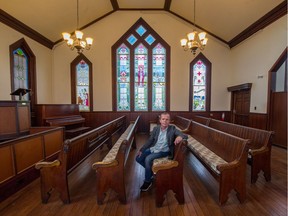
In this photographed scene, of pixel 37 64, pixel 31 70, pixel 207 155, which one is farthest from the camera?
pixel 37 64

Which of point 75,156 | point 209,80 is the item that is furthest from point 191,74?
point 75,156

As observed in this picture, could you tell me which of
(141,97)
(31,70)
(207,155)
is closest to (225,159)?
(207,155)

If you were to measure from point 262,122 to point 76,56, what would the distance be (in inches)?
277

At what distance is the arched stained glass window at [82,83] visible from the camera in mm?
6426

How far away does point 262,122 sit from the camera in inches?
193

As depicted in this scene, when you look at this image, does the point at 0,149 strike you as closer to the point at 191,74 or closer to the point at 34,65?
the point at 34,65

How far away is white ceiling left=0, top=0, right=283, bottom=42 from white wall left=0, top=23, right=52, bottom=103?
0.47 meters

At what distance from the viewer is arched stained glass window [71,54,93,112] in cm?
643

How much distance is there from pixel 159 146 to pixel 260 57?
4.89 m

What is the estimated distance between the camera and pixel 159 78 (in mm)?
6535

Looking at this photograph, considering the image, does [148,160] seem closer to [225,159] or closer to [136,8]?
[225,159]

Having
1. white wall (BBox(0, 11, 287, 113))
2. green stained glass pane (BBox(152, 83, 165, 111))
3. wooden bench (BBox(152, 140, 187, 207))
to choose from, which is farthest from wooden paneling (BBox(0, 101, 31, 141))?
green stained glass pane (BBox(152, 83, 165, 111))

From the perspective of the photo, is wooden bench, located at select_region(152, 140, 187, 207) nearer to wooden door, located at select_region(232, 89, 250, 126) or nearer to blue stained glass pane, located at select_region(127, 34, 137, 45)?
wooden door, located at select_region(232, 89, 250, 126)

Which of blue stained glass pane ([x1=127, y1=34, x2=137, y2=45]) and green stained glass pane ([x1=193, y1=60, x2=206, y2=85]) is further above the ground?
blue stained glass pane ([x1=127, y1=34, x2=137, y2=45])
